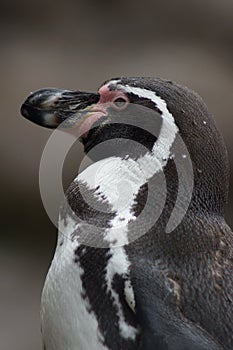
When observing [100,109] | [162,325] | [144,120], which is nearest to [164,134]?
[144,120]

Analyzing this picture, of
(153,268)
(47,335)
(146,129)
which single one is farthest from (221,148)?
(47,335)

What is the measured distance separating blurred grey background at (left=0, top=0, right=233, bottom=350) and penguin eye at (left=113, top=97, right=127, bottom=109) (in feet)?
7.03

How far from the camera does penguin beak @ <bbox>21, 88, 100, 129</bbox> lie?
1990mm

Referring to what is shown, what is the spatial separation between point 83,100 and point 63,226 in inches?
10.8

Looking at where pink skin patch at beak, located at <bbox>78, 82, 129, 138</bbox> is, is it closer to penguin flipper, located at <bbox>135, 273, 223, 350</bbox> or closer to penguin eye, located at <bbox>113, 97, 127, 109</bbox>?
penguin eye, located at <bbox>113, 97, 127, 109</bbox>

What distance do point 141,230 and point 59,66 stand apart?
3044mm

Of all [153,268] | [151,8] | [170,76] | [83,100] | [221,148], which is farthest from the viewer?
[151,8]

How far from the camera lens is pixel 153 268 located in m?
1.75

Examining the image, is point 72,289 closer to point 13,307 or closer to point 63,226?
point 63,226

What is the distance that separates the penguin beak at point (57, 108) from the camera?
1.99 m

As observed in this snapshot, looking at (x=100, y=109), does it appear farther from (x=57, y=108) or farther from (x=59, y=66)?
(x=59, y=66)

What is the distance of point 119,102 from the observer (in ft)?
6.39

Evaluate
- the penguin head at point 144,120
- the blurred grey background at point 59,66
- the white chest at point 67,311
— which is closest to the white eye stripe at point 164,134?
the penguin head at point 144,120

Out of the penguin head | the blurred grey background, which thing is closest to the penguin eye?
the penguin head
